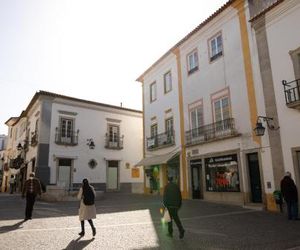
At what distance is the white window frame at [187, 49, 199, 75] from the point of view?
715 inches

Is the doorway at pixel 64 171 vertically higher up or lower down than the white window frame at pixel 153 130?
lower down

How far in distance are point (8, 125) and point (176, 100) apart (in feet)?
99.4

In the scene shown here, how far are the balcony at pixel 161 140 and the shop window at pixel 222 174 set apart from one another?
401 centimetres

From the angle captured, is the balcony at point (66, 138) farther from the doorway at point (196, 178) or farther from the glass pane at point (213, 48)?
the glass pane at point (213, 48)

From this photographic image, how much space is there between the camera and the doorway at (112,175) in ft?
88.7

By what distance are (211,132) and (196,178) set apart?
3361 mm

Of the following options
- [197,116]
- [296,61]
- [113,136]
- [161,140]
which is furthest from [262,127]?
[113,136]

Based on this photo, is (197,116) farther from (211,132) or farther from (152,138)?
(152,138)

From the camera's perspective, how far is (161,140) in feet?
68.7

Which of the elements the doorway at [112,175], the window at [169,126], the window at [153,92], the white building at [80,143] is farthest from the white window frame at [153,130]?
the doorway at [112,175]

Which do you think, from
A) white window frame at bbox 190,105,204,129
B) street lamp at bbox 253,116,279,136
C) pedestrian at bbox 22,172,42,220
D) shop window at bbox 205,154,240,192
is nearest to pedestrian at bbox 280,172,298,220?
street lamp at bbox 253,116,279,136

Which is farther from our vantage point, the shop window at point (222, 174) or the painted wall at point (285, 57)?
the shop window at point (222, 174)

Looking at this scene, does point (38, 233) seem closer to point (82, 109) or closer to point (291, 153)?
point (291, 153)

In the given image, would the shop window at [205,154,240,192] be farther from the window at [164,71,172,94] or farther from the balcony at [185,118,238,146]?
the window at [164,71,172,94]
